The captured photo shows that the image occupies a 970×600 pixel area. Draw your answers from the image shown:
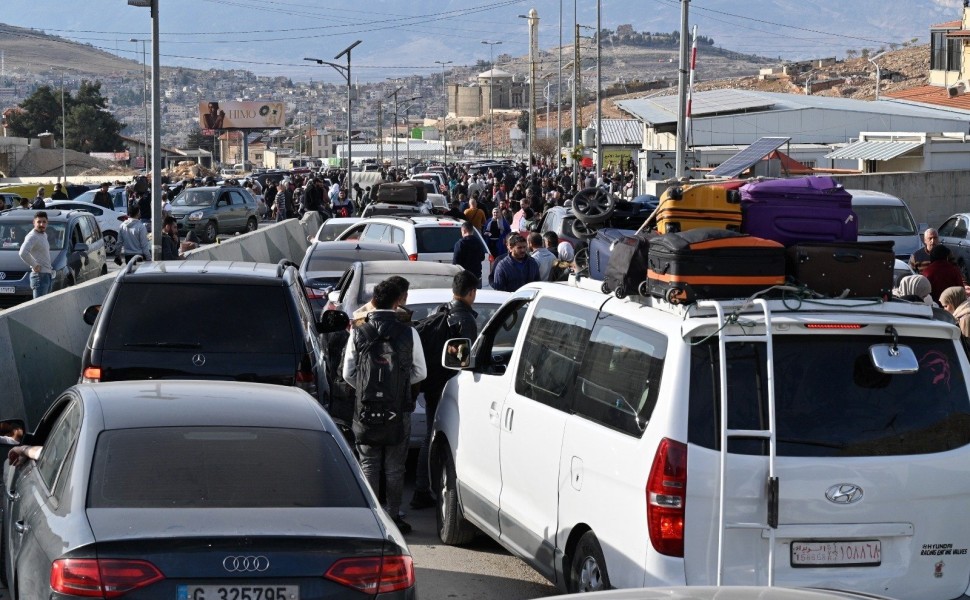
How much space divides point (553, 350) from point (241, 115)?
156051 millimetres

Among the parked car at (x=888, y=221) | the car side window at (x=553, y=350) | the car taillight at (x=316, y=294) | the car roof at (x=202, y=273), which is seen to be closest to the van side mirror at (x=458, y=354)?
the car side window at (x=553, y=350)

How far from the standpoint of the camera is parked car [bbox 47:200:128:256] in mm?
33812

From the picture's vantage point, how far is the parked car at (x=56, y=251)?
867 inches

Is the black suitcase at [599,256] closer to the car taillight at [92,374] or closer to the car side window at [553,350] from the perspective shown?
the car side window at [553,350]

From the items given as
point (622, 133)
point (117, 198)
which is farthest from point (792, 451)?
point (622, 133)

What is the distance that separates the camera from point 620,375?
20.5 ft

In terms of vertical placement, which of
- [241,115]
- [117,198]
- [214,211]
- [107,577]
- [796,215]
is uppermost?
[241,115]

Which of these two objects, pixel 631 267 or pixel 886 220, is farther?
pixel 886 220

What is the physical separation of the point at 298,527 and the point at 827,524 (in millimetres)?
2173

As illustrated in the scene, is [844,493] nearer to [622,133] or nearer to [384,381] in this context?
[384,381]

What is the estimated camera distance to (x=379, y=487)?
9.26m

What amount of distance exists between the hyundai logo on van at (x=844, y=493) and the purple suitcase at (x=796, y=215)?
1.62 meters

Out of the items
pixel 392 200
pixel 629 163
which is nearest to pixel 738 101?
pixel 629 163

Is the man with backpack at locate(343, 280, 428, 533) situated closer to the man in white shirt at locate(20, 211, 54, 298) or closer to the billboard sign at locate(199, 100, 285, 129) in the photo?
the man in white shirt at locate(20, 211, 54, 298)
